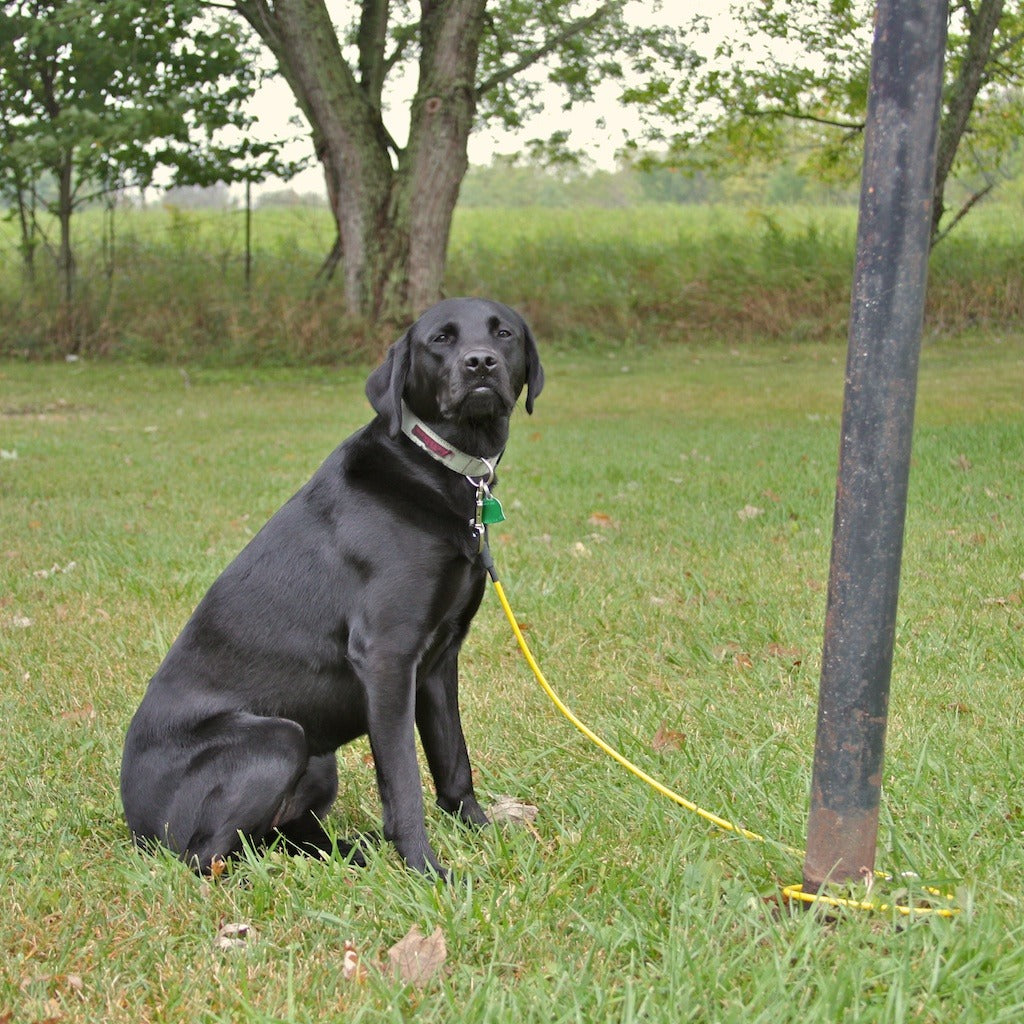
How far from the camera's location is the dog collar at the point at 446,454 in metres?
2.78

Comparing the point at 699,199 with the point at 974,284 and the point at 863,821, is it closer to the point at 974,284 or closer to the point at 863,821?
the point at 974,284

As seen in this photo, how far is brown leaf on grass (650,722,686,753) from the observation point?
320cm

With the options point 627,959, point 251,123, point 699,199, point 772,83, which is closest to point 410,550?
point 627,959

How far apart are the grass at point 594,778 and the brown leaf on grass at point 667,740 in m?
0.07

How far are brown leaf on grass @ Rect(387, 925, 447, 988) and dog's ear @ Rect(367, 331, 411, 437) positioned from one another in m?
1.20

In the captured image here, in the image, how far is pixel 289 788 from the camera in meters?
2.64

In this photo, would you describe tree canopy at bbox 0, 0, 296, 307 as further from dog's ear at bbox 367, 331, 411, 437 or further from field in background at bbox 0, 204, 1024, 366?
dog's ear at bbox 367, 331, 411, 437

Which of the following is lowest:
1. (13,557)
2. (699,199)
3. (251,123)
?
(13,557)

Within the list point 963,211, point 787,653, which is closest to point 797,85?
point 963,211

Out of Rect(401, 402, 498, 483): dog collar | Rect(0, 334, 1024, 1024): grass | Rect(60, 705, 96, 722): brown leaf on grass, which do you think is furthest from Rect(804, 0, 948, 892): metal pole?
Rect(60, 705, 96, 722): brown leaf on grass

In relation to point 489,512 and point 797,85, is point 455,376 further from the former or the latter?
point 797,85

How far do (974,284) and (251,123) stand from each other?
11939 millimetres

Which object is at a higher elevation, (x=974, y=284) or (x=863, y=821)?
(x=974, y=284)

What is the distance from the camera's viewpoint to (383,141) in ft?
51.0
